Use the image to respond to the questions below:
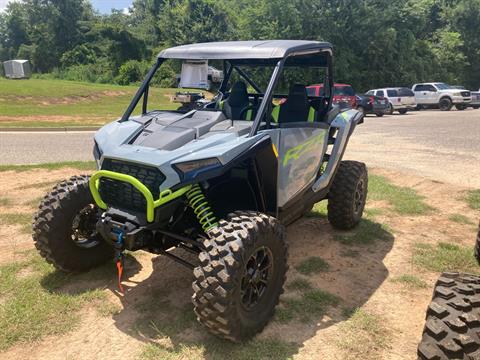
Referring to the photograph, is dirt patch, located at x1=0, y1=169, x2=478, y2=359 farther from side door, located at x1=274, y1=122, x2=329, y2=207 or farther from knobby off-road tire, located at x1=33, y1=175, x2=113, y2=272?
side door, located at x1=274, y1=122, x2=329, y2=207

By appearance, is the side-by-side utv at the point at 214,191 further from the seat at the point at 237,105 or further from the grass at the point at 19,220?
the grass at the point at 19,220

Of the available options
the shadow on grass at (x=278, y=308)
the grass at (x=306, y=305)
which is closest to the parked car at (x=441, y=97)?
the shadow on grass at (x=278, y=308)

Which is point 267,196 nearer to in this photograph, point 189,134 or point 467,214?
point 189,134

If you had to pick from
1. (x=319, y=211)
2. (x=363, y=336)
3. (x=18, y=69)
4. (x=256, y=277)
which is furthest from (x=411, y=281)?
(x=18, y=69)

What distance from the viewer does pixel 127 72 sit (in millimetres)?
43344

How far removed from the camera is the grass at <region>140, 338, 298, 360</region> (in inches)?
124

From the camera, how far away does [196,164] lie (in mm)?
3268

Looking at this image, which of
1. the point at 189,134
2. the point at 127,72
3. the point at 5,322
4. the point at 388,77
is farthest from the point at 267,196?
the point at 127,72

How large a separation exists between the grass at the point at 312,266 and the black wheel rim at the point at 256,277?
1074mm

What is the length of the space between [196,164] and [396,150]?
9.78m

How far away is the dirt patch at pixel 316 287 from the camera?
10.8 ft

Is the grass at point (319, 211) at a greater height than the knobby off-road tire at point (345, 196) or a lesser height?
lesser

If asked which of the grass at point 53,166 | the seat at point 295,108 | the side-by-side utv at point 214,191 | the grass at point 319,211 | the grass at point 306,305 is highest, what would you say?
the seat at point 295,108

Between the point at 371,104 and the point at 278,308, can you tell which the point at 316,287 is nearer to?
the point at 278,308
